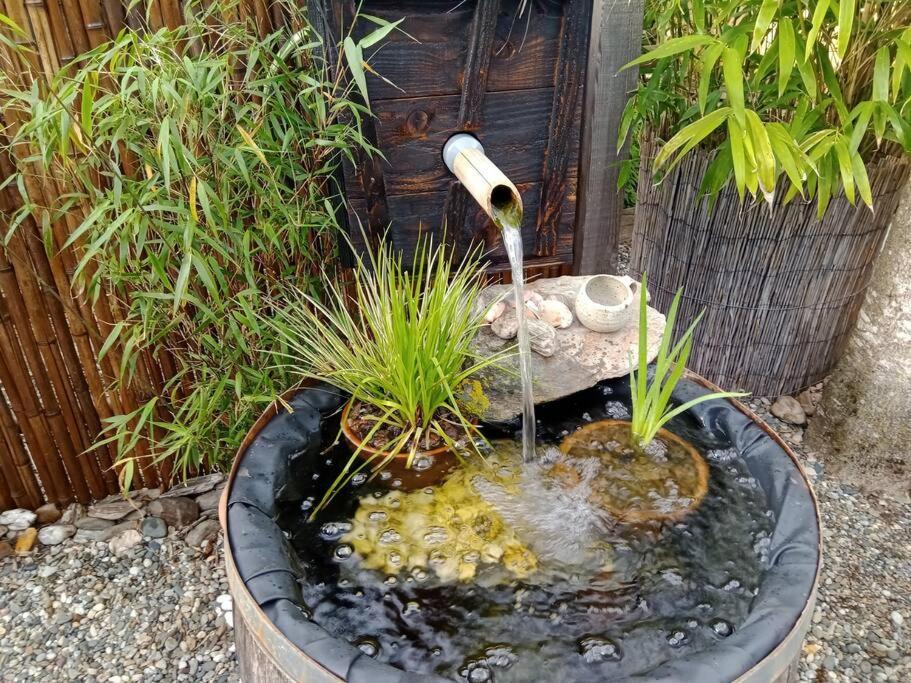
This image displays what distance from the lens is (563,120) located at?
2.15m

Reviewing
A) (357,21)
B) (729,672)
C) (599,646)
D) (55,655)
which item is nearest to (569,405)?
(599,646)

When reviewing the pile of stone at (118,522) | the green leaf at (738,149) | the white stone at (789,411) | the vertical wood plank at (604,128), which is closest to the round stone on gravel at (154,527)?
the pile of stone at (118,522)

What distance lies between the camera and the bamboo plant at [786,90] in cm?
196

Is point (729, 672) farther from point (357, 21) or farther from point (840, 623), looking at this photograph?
point (357, 21)

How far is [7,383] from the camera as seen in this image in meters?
2.28

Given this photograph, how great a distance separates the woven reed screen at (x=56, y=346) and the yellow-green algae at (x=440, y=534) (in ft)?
3.48

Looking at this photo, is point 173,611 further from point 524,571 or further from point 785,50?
point 785,50

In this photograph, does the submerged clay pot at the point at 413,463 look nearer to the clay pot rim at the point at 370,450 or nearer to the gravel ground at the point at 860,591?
the clay pot rim at the point at 370,450

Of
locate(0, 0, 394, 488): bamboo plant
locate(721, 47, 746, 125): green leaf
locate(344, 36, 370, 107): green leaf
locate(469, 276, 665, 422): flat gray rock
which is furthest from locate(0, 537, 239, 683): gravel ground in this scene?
locate(721, 47, 746, 125): green leaf

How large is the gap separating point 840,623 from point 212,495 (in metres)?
2.18

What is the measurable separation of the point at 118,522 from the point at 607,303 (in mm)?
1887

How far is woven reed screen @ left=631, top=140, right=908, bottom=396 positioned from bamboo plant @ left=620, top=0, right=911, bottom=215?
0.12 m

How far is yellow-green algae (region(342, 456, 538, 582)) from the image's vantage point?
5.32 ft

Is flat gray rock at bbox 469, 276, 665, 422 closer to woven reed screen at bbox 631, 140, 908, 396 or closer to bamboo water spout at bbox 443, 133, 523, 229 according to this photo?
bamboo water spout at bbox 443, 133, 523, 229
